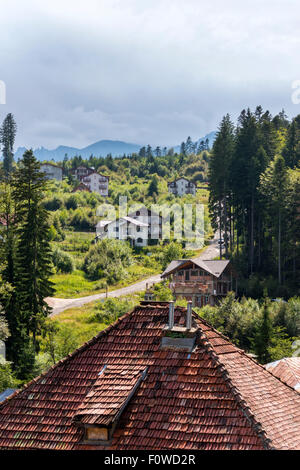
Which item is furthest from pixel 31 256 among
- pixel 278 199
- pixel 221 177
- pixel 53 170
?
pixel 53 170

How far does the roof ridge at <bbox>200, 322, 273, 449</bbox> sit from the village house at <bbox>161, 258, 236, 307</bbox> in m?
34.5

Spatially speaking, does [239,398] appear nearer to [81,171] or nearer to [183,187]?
[183,187]

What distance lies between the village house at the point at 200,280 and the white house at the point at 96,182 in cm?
6759

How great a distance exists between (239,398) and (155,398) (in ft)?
6.48

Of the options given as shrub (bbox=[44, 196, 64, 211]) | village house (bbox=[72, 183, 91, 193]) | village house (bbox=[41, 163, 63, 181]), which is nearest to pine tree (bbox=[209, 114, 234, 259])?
shrub (bbox=[44, 196, 64, 211])

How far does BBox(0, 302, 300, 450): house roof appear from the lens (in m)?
13.4

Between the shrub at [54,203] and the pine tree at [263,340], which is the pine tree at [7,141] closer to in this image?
the shrub at [54,203]

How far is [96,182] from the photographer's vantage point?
12088 centimetres

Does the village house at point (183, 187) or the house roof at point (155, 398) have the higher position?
the village house at point (183, 187)

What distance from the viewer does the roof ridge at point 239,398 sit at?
12.9 metres

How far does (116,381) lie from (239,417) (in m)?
3.16

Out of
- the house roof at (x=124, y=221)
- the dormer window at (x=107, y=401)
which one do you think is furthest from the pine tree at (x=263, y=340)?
the house roof at (x=124, y=221)

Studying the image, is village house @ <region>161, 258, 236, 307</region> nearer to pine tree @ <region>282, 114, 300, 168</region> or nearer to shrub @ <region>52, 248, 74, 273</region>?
shrub @ <region>52, 248, 74, 273</region>
